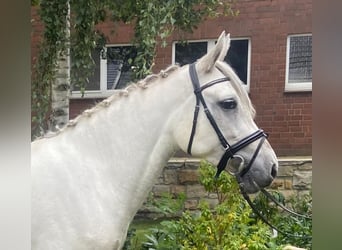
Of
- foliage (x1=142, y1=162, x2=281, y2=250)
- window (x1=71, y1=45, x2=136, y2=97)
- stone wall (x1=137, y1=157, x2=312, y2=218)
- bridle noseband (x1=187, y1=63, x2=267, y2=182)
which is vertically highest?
window (x1=71, y1=45, x2=136, y2=97)

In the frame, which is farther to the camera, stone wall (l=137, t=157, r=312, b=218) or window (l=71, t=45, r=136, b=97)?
window (l=71, t=45, r=136, b=97)

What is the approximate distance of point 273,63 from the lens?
5.95 feet

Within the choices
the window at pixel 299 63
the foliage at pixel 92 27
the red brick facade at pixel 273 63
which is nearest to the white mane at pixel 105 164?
the foliage at pixel 92 27

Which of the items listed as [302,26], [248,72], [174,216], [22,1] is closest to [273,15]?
[302,26]

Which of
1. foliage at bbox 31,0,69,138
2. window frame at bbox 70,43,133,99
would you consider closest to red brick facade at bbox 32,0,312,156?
window frame at bbox 70,43,133,99

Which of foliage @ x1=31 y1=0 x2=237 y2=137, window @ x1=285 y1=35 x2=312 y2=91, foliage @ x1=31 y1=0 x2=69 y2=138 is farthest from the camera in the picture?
foliage @ x1=31 y1=0 x2=69 y2=138

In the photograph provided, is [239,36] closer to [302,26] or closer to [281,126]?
[302,26]

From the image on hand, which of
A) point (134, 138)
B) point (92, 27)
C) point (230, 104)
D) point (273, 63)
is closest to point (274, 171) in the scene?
point (230, 104)

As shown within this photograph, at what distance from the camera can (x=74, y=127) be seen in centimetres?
196

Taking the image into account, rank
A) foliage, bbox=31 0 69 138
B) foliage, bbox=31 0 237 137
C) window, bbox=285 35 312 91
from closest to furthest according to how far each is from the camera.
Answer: window, bbox=285 35 312 91, foliage, bbox=31 0 237 137, foliage, bbox=31 0 69 138

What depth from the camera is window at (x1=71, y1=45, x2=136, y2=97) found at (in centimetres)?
194

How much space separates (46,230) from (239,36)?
111 centimetres

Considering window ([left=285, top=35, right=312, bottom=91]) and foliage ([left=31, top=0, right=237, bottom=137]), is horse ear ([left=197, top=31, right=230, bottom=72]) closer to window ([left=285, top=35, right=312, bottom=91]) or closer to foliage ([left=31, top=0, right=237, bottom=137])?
foliage ([left=31, top=0, right=237, bottom=137])

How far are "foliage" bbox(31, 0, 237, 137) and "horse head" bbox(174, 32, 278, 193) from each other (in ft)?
0.54
